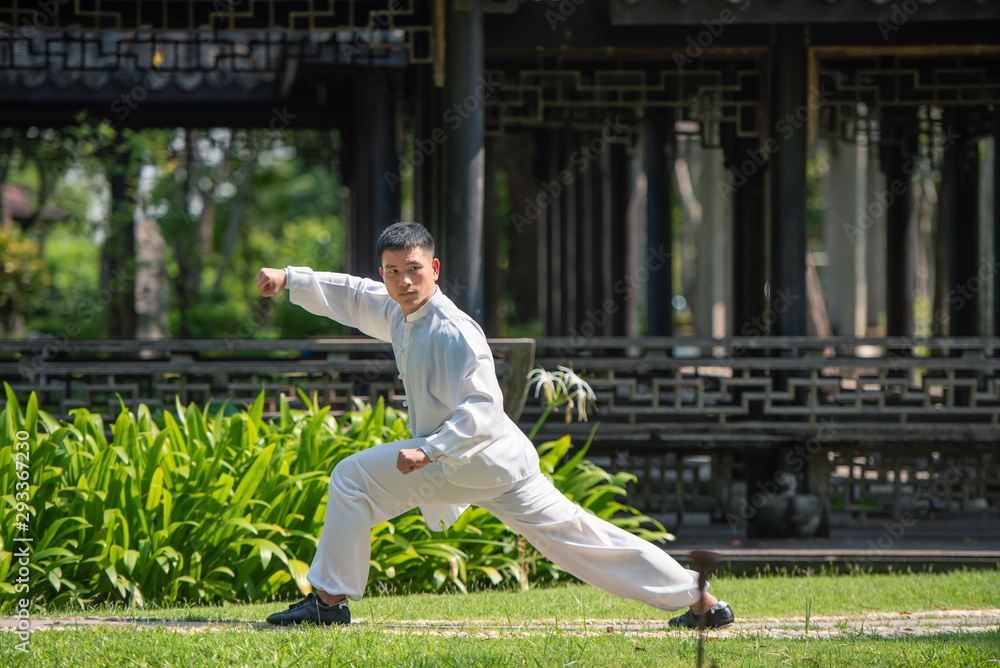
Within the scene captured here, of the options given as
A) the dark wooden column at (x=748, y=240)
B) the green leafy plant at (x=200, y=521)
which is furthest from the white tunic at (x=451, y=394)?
the dark wooden column at (x=748, y=240)

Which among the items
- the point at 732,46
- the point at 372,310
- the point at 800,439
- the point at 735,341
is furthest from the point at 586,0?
the point at 372,310

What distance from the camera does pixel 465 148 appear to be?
7.15 m

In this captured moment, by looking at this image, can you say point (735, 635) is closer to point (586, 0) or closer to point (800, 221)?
point (800, 221)

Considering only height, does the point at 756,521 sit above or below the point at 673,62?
below

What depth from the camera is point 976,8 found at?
22.8 ft

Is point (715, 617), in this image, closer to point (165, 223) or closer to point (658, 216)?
point (658, 216)

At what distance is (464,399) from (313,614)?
1.15m

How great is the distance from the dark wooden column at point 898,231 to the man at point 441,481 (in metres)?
7.60

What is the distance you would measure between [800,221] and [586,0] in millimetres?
2310

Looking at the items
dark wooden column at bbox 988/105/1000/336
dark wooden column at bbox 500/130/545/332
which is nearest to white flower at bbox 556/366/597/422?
dark wooden column at bbox 988/105/1000/336

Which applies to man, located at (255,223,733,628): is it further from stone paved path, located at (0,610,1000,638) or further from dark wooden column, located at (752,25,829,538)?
dark wooden column, located at (752,25,829,538)

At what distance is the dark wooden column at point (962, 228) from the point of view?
377 inches

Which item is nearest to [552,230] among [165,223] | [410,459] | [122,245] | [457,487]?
[122,245]

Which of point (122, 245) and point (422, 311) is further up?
point (122, 245)
